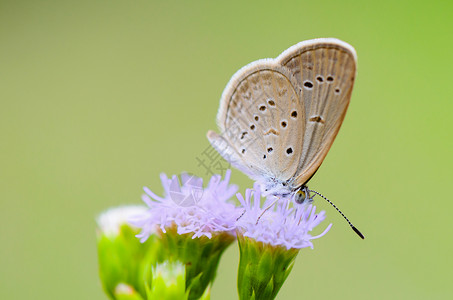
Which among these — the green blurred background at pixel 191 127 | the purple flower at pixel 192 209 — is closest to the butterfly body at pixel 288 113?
the purple flower at pixel 192 209

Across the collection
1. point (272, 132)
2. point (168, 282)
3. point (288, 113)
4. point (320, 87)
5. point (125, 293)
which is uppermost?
point (320, 87)

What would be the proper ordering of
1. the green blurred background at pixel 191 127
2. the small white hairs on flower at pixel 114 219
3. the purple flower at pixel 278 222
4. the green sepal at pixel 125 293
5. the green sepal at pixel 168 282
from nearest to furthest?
the green sepal at pixel 168 282, the purple flower at pixel 278 222, the green sepal at pixel 125 293, the small white hairs on flower at pixel 114 219, the green blurred background at pixel 191 127

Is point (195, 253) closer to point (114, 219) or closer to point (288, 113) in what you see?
point (114, 219)

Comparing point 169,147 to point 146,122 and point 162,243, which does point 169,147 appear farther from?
point 162,243

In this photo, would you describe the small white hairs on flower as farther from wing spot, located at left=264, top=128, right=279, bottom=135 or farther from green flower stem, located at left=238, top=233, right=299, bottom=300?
wing spot, located at left=264, top=128, right=279, bottom=135

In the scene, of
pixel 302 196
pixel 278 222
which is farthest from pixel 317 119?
pixel 278 222

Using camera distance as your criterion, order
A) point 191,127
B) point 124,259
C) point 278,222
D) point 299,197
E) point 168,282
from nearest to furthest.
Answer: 1. point 168,282
2. point 278,222
3. point 299,197
4. point 124,259
5. point 191,127

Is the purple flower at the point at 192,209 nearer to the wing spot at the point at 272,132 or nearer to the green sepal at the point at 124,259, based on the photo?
the green sepal at the point at 124,259

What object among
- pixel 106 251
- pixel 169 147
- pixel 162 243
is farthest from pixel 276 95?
pixel 169 147
